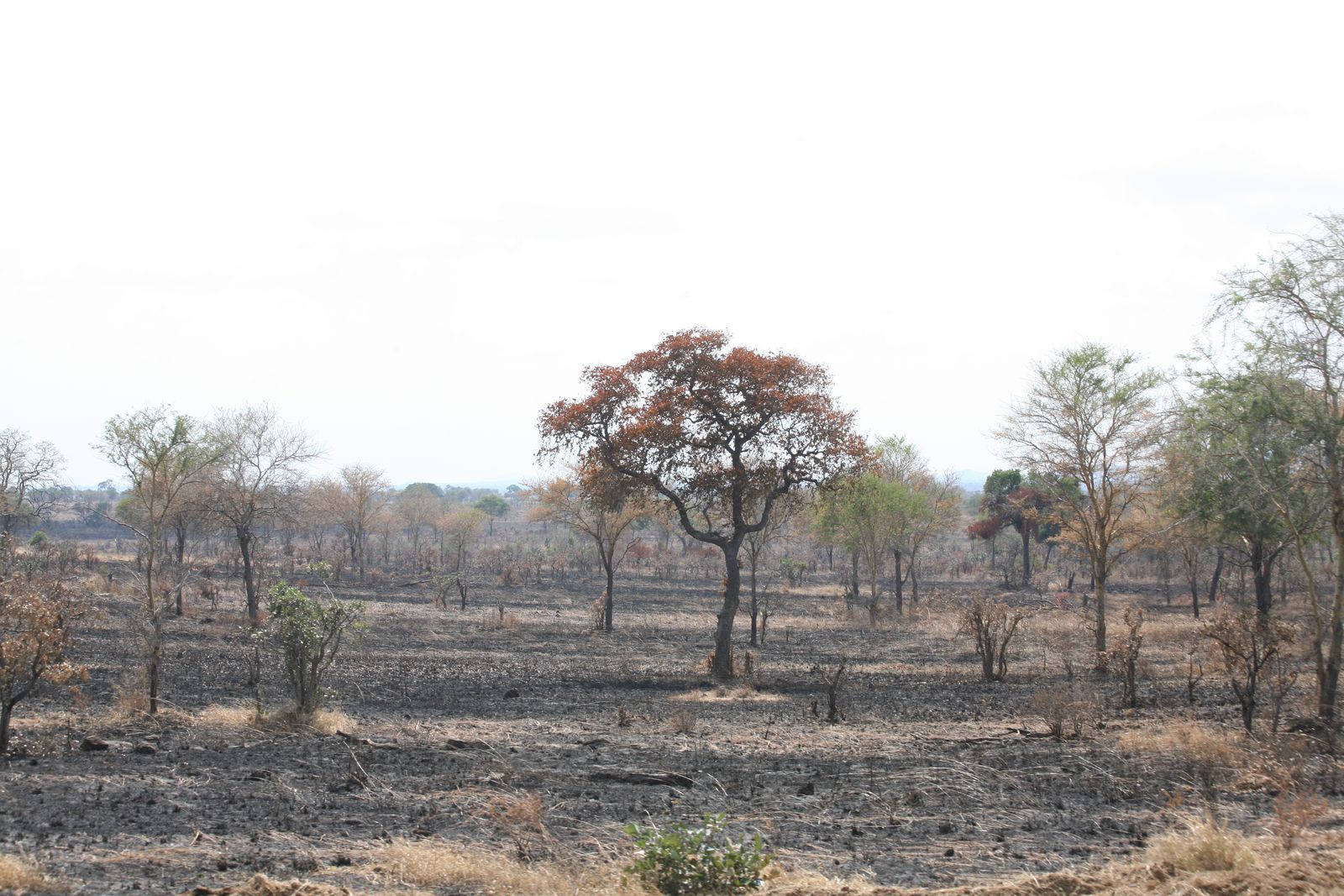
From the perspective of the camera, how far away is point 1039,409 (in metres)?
22.3

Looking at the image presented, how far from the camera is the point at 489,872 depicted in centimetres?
632

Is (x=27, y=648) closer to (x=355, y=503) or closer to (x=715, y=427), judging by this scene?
(x=715, y=427)

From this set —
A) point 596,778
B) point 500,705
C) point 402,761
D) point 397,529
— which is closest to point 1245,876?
point 596,778

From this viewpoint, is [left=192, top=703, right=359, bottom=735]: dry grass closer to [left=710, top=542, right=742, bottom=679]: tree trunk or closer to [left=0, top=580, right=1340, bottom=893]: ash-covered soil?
[left=0, top=580, right=1340, bottom=893]: ash-covered soil

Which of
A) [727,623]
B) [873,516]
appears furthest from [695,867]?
[873,516]

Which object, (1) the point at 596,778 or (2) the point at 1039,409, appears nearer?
(1) the point at 596,778

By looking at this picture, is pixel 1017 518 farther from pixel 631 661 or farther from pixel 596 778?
pixel 596 778

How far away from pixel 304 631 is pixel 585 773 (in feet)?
15.9

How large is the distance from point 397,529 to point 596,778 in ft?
269

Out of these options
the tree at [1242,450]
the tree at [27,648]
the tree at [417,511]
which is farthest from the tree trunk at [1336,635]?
the tree at [417,511]

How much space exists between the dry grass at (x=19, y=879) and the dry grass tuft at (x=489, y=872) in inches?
78.4

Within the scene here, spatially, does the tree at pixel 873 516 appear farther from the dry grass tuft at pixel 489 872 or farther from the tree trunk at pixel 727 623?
the dry grass tuft at pixel 489 872

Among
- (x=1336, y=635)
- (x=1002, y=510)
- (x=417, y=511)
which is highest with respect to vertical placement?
(x=1002, y=510)

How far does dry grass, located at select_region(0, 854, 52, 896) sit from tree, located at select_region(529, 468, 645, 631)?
48.7ft
